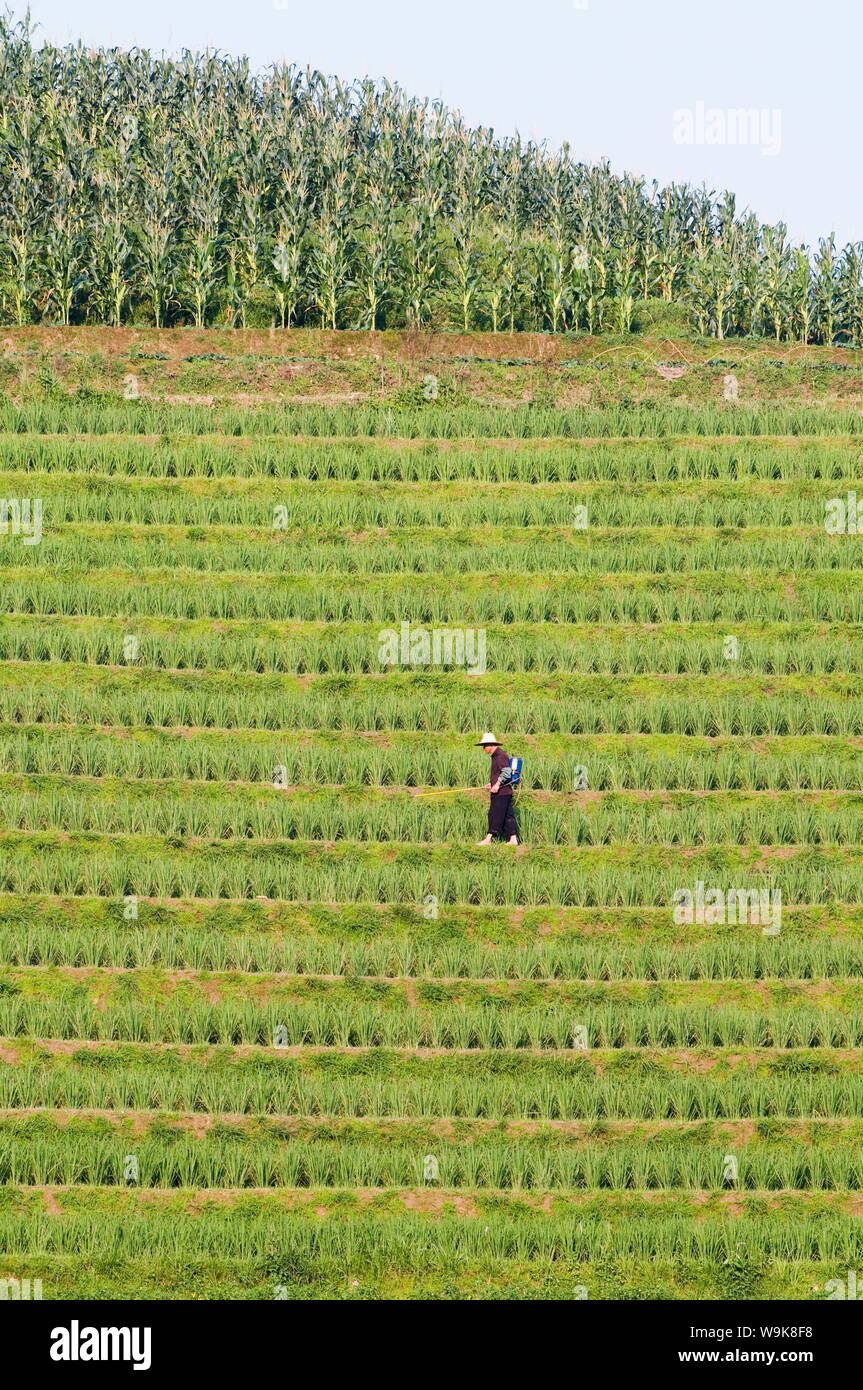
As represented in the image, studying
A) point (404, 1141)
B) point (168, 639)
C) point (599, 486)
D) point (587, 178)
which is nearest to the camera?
point (404, 1141)

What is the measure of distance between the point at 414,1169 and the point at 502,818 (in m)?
4.21

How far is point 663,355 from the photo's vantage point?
97.5 feet

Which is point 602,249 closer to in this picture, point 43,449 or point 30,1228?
point 43,449

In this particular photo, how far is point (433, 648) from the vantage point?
2214cm

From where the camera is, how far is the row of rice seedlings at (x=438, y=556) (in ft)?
77.4

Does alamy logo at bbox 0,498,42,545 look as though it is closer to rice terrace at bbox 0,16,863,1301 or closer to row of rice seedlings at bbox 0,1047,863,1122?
rice terrace at bbox 0,16,863,1301

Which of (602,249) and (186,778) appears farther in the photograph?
(602,249)

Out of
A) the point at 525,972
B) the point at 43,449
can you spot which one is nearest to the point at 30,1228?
the point at 525,972

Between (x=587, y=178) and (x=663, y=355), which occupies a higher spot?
(x=587, y=178)

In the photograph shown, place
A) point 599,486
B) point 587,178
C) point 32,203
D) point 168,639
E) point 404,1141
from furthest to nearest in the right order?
point 587,178 < point 32,203 < point 599,486 < point 168,639 < point 404,1141

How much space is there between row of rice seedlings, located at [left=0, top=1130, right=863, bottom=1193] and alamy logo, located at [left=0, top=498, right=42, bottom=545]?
9.58 meters

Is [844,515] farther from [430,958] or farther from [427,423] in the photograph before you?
[430,958]

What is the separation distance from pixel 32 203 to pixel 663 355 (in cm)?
864
